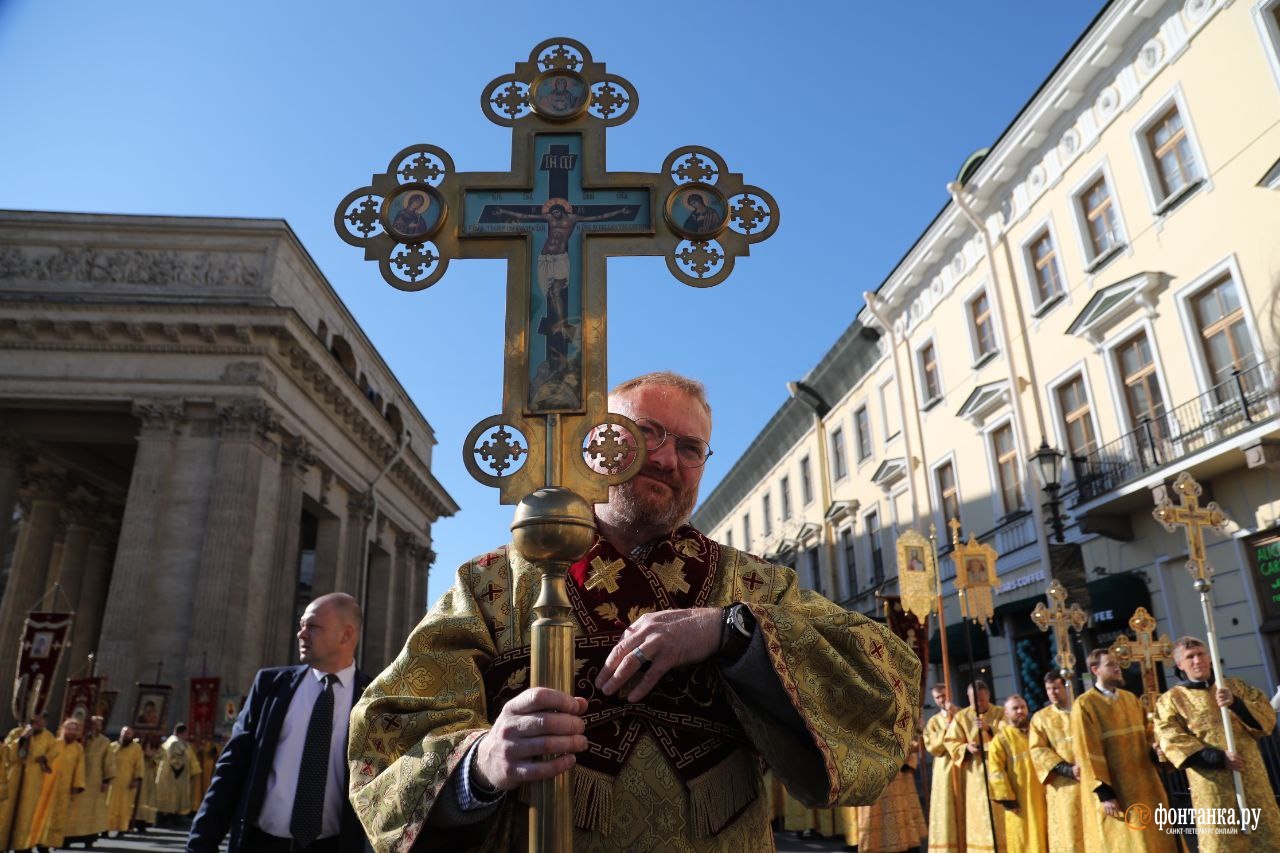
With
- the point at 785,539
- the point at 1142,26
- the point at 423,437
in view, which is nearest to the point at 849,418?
the point at 785,539

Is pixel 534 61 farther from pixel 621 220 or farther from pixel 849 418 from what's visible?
pixel 849 418

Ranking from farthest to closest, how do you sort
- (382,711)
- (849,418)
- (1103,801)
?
(849,418) < (1103,801) < (382,711)

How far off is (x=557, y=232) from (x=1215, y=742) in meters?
7.55

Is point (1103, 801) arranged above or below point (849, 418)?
below

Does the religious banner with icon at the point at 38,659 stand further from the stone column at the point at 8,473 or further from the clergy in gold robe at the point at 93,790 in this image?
the stone column at the point at 8,473

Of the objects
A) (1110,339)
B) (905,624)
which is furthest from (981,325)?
(905,624)

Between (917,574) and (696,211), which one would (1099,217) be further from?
(696,211)

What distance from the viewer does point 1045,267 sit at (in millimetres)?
16750

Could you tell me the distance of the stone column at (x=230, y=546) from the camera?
19.7 m

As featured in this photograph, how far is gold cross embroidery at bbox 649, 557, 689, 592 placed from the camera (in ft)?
6.89

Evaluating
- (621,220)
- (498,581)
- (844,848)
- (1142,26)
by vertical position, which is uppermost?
(1142,26)

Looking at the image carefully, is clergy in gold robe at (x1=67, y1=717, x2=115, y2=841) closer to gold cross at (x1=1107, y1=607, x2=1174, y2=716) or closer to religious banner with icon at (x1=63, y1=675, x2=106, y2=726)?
religious banner with icon at (x1=63, y1=675, x2=106, y2=726)

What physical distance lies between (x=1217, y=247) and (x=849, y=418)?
13.5m

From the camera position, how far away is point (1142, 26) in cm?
1408
